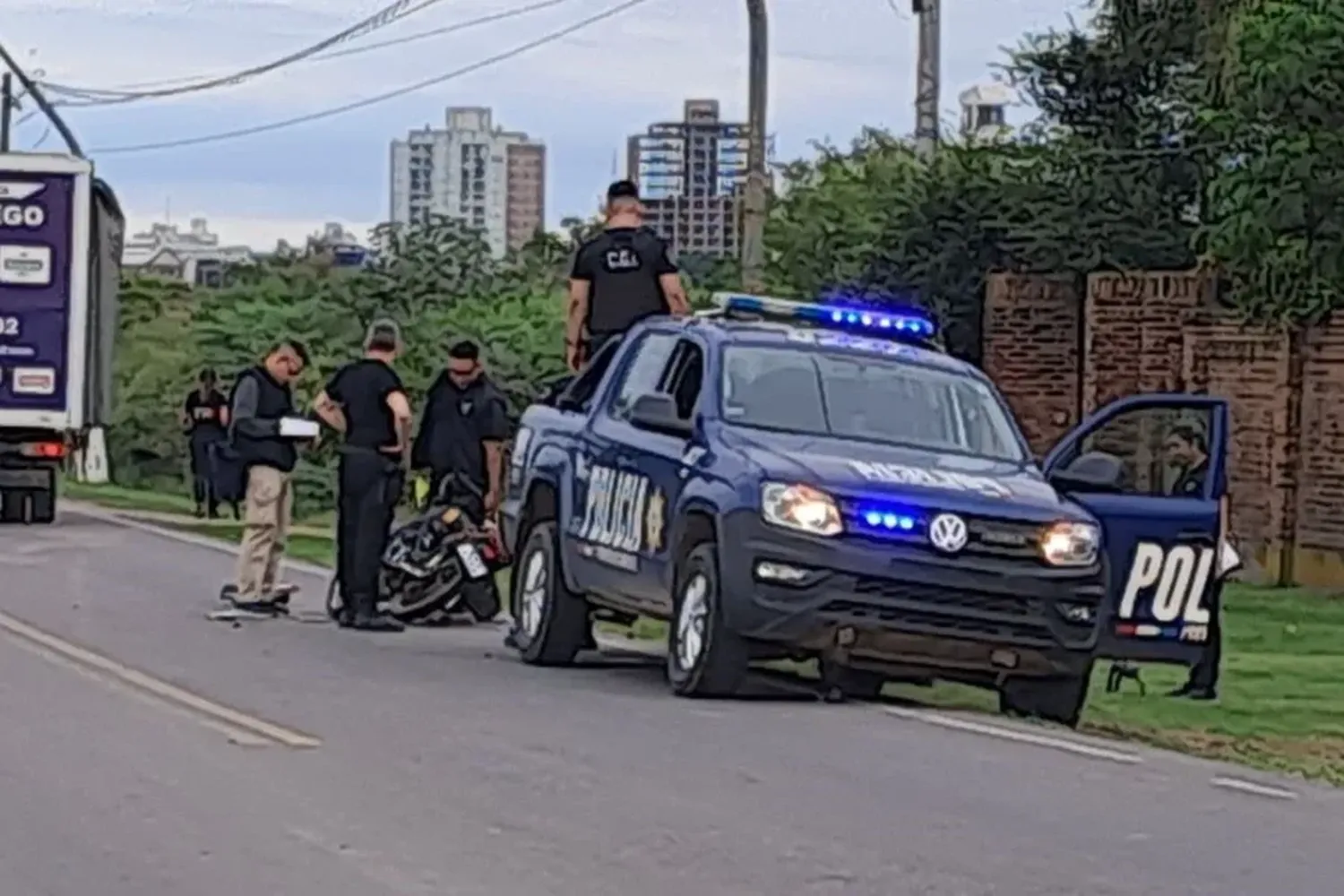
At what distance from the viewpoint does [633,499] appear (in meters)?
16.2

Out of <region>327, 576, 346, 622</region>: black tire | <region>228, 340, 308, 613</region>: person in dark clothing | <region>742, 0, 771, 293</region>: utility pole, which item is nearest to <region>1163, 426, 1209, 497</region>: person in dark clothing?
<region>327, 576, 346, 622</region>: black tire

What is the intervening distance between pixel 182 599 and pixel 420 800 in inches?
407

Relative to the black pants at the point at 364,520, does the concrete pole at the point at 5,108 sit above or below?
above

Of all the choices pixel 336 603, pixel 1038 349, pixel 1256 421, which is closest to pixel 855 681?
pixel 336 603

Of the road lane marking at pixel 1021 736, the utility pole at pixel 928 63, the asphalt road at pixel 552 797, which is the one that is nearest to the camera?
the asphalt road at pixel 552 797

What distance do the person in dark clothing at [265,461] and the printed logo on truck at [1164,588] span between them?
21.2 feet

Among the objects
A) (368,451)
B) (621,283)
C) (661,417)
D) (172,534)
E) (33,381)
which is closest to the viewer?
(661,417)

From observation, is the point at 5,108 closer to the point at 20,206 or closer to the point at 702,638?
the point at 20,206

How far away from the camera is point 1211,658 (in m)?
16.5

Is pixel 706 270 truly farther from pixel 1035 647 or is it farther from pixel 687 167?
pixel 1035 647

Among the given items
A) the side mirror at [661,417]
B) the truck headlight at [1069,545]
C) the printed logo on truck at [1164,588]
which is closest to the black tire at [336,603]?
the side mirror at [661,417]

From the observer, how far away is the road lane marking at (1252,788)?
41.4 ft

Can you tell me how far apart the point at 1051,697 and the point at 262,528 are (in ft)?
22.0

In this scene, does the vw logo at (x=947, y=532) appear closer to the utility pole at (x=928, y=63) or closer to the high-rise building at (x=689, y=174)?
the utility pole at (x=928, y=63)
